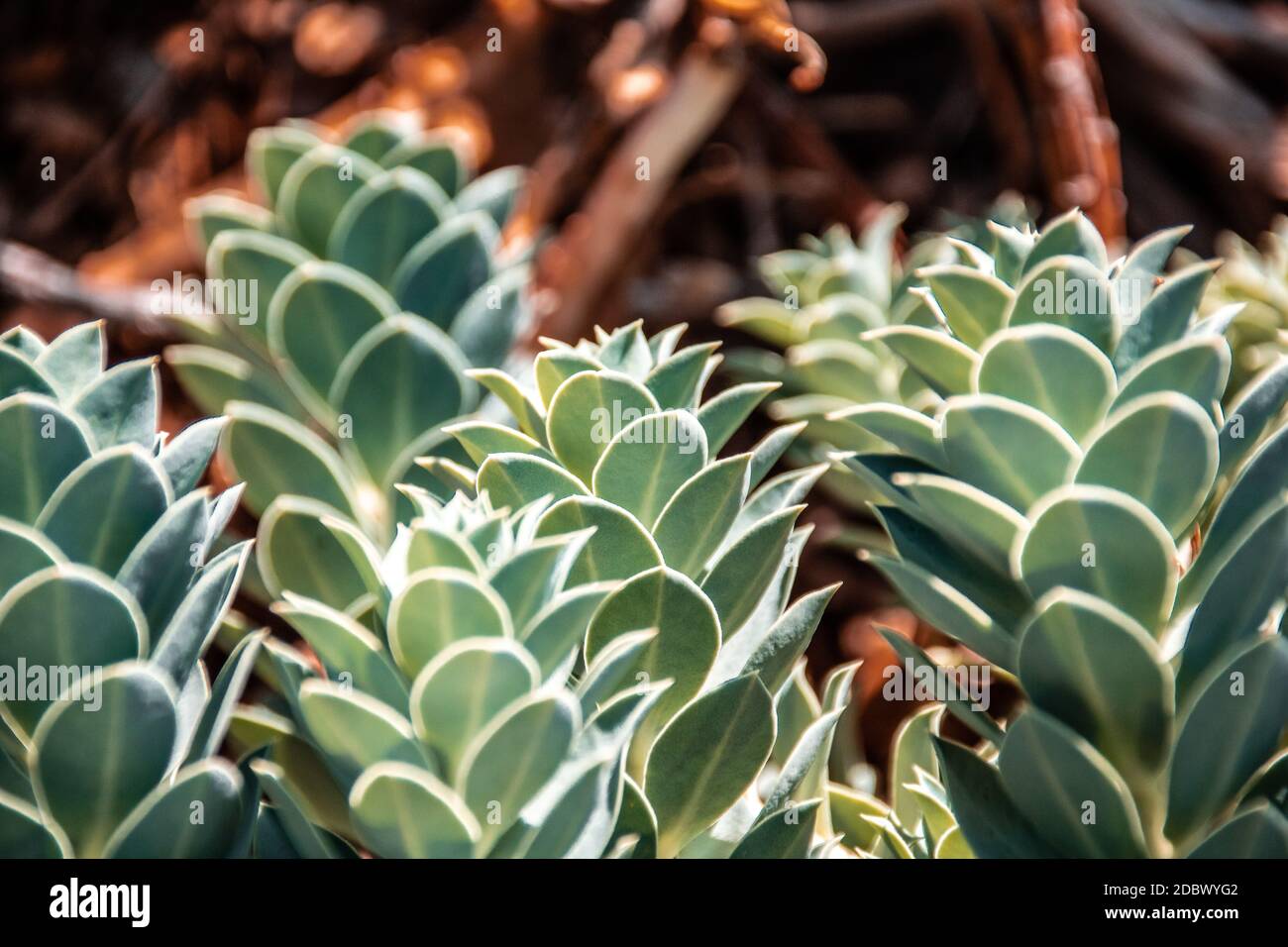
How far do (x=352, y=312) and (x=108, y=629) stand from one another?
32 cm

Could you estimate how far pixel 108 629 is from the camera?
1.32 feet

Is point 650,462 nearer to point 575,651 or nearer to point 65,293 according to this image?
point 575,651

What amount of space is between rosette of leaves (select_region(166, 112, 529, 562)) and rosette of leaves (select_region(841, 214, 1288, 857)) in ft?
0.93

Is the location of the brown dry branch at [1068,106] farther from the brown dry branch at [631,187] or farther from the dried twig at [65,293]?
the dried twig at [65,293]

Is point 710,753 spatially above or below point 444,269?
below

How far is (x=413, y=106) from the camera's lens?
1411mm

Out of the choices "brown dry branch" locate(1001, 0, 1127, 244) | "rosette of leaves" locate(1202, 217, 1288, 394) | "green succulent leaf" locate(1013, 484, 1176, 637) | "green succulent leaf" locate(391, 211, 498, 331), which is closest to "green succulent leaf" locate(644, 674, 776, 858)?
"green succulent leaf" locate(1013, 484, 1176, 637)

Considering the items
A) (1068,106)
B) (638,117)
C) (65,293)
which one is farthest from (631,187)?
(65,293)

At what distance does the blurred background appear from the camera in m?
1.30

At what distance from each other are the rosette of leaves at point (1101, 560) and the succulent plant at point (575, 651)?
0.19 feet

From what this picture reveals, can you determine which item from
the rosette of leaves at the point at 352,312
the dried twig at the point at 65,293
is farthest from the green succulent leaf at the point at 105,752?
the dried twig at the point at 65,293

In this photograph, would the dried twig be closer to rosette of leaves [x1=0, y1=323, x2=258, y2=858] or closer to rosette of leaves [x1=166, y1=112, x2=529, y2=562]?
rosette of leaves [x1=166, y1=112, x2=529, y2=562]

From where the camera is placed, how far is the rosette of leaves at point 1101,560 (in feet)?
1.40
